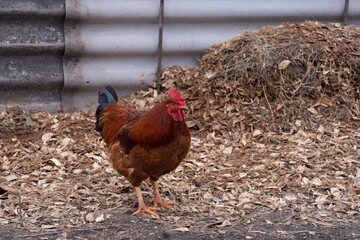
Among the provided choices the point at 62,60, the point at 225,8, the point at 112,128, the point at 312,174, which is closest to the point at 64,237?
the point at 112,128

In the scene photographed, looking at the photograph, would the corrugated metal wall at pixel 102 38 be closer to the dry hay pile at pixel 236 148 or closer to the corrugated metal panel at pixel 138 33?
the corrugated metal panel at pixel 138 33

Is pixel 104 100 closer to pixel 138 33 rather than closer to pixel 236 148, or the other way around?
pixel 236 148

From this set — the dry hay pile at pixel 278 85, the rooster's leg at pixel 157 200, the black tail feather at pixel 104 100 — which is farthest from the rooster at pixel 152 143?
the dry hay pile at pixel 278 85

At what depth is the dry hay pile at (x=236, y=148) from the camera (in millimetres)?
5152

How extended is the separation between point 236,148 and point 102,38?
1719mm

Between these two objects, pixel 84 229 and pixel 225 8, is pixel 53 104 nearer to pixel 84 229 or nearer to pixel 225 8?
pixel 225 8

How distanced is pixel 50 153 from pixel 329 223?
96.9 inches

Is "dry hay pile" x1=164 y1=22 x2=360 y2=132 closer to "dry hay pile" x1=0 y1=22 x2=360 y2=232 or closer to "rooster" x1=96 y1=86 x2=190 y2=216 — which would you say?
"dry hay pile" x1=0 y1=22 x2=360 y2=232

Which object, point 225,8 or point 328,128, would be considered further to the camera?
point 225,8

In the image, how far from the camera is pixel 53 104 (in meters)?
6.94

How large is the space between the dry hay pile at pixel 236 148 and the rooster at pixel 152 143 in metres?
0.31

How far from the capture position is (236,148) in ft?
20.5

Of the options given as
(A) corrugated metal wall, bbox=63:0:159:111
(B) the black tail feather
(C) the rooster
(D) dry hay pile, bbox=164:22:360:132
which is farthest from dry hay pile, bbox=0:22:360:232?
(B) the black tail feather

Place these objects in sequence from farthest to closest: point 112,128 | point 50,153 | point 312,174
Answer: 1. point 50,153
2. point 312,174
3. point 112,128
